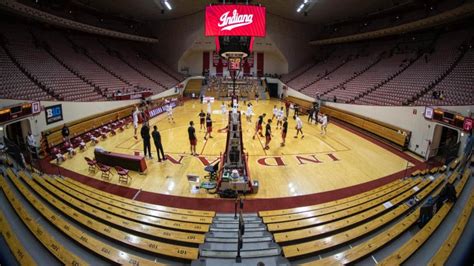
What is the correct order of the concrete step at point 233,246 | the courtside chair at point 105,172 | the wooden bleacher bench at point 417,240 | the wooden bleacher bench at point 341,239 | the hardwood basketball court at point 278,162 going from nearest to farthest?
the wooden bleacher bench at point 417,240
the wooden bleacher bench at point 341,239
the concrete step at point 233,246
the hardwood basketball court at point 278,162
the courtside chair at point 105,172

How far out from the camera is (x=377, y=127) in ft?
50.2

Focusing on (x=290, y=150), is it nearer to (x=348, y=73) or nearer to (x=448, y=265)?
(x=448, y=265)

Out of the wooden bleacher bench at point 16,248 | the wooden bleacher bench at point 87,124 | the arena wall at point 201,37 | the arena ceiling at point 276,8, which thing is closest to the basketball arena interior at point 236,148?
the wooden bleacher bench at point 16,248

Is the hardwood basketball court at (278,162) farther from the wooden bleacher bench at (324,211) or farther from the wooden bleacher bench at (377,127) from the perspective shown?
the wooden bleacher bench at (324,211)

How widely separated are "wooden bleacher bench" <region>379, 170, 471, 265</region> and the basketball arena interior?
0.10 feet

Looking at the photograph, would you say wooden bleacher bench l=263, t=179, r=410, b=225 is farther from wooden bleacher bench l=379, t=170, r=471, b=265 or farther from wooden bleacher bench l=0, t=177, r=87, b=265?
wooden bleacher bench l=0, t=177, r=87, b=265

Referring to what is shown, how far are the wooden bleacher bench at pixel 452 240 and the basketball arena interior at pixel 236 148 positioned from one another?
1.9 inches

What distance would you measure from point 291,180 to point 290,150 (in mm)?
3639

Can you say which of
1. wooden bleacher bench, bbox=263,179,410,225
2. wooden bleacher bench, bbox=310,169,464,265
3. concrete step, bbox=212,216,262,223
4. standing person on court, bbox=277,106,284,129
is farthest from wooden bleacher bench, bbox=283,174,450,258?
standing person on court, bbox=277,106,284,129

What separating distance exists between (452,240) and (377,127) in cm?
1294

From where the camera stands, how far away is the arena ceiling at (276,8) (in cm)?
2491

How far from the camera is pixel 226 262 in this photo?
13.1 feet

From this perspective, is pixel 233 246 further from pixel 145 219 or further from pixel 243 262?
pixel 145 219

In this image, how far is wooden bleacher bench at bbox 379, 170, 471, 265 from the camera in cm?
359
